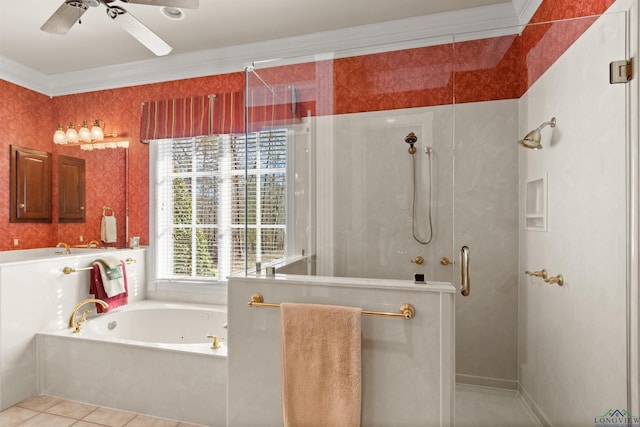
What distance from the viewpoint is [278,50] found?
3064 millimetres

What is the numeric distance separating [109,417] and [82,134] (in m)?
2.65

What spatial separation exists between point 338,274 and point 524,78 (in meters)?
1.31

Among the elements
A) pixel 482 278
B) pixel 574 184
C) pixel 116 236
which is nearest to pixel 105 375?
pixel 116 236

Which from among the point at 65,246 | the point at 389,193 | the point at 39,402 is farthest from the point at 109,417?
the point at 389,193

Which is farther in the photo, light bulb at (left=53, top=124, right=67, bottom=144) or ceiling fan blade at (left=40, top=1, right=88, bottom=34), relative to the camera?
light bulb at (left=53, top=124, right=67, bottom=144)

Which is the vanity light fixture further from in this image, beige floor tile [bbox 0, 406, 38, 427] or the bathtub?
beige floor tile [bbox 0, 406, 38, 427]

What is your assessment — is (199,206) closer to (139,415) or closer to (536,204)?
(139,415)

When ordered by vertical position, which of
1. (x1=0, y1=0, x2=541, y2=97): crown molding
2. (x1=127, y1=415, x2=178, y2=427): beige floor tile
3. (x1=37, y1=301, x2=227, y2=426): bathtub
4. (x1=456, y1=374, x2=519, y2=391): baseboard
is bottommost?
(x1=127, y1=415, x2=178, y2=427): beige floor tile

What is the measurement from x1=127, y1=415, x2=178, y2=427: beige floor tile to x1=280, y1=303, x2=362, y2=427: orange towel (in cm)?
95

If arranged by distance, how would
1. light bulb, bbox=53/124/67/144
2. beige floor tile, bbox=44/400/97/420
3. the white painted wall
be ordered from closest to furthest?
the white painted wall < beige floor tile, bbox=44/400/97/420 < light bulb, bbox=53/124/67/144

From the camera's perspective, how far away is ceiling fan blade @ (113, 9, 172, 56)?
6.25 feet

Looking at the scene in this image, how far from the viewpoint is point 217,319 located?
302 centimetres

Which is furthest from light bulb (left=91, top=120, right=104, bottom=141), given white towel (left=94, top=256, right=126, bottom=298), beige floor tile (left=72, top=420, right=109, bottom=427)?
beige floor tile (left=72, top=420, right=109, bottom=427)

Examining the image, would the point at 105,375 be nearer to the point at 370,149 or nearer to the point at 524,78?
the point at 370,149
